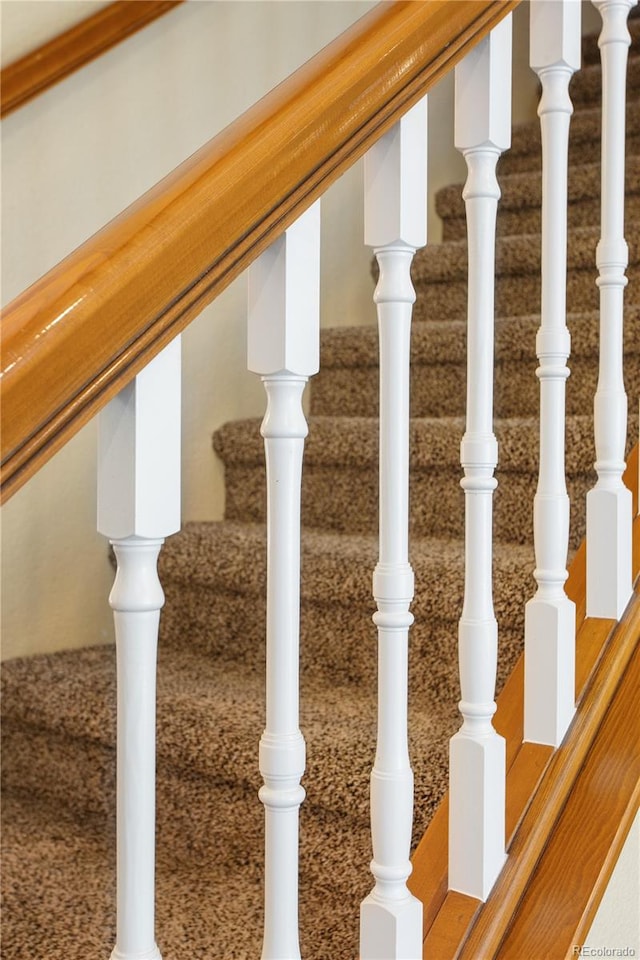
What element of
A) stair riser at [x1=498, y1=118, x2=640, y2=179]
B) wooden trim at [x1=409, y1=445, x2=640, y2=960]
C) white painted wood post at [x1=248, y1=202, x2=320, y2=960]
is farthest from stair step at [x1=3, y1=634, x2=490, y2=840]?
stair riser at [x1=498, y1=118, x2=640, y2=179]

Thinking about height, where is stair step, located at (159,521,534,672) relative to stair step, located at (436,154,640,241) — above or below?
below

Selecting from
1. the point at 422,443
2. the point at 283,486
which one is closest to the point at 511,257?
the point at 422,443

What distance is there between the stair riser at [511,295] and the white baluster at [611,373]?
32.1 inches

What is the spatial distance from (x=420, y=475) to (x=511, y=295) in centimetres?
61

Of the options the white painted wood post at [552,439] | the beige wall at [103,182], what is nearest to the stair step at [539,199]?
the beige wall at [103,182]

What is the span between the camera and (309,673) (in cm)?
144

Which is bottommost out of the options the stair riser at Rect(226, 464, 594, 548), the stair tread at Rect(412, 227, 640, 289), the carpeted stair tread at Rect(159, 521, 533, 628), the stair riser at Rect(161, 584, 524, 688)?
the stair riser at Rect(161, 584, 524, 688)

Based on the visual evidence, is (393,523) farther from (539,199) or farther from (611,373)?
(539,199)

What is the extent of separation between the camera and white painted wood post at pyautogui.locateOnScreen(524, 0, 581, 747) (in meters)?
0.94

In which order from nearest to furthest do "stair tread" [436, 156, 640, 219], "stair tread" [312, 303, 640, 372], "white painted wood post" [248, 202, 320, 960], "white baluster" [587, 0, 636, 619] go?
"white painted wood post" [248, 202, 320, 960]
"white baluster" [587, 0, 636, 619]
"stair tread" [312, 303, 640, 372]
"stair tread" [436, 156, 640, 219]

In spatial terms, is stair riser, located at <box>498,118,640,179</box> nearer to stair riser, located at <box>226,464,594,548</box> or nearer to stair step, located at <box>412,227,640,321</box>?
stair step, located at <box>412,227,640,321</box>

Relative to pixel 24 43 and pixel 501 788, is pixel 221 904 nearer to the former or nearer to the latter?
pixel 501 788

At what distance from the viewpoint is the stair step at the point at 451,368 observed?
1.64m

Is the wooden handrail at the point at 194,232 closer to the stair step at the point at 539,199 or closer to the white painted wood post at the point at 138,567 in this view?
the white painted wood post at the point at 138,567
